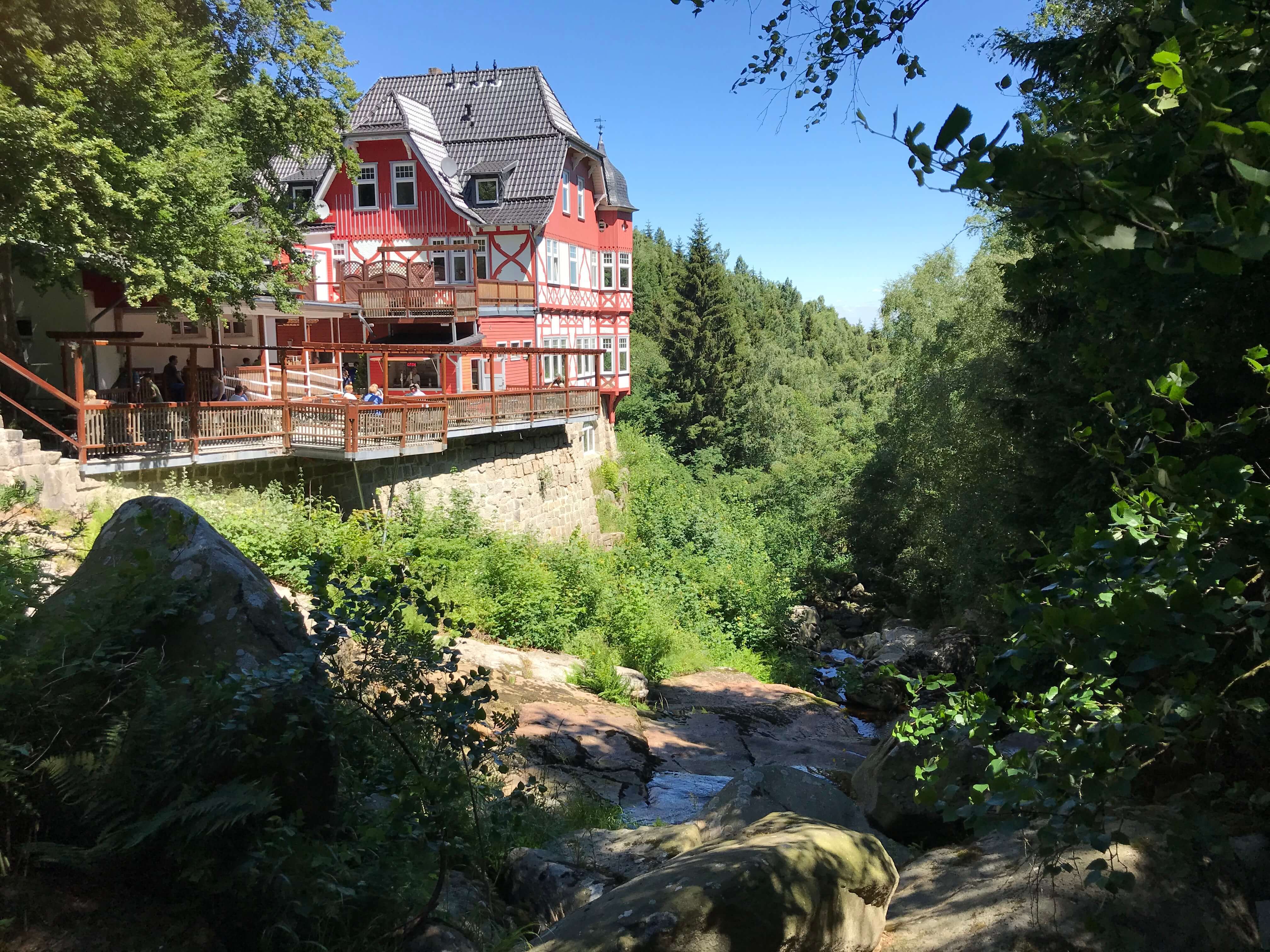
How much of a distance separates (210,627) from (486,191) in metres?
27.4

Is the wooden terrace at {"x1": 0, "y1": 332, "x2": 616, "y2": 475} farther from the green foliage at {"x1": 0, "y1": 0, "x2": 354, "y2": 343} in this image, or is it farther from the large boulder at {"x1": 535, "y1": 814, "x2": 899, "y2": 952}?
the large boulder at {"x1": 535, "y1": 814, "x2": 899, "y2": 952}

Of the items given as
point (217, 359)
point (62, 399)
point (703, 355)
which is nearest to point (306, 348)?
point (217, 359)

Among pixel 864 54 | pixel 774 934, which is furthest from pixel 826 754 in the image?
pixel 864 54

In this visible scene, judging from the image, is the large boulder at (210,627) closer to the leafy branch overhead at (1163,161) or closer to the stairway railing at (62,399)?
the leafy branch overhead at (1163,161)

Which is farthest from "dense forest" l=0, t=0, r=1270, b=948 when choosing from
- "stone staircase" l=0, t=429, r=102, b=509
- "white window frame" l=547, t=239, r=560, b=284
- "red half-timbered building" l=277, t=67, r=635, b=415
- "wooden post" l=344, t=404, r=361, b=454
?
"white window frame" l=547, t=239, r=560, b=284

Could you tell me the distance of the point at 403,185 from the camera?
1126 inches

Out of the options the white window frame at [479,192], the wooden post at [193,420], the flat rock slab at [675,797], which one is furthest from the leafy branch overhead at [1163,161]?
the white window frame at [479,192]

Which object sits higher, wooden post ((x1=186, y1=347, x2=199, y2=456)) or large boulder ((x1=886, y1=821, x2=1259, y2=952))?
wooden post ((x1=186, y1=347, x2=199, y2=456))

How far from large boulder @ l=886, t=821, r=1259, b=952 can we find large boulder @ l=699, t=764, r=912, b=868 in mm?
1266

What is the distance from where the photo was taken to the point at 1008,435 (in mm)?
13172

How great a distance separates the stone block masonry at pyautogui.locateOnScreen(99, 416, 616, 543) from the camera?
607 inches

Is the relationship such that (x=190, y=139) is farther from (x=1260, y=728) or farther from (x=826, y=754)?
(x=1260, y=728)

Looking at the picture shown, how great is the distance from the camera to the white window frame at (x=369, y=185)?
28.6m

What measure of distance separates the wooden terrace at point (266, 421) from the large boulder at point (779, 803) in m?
10.6
